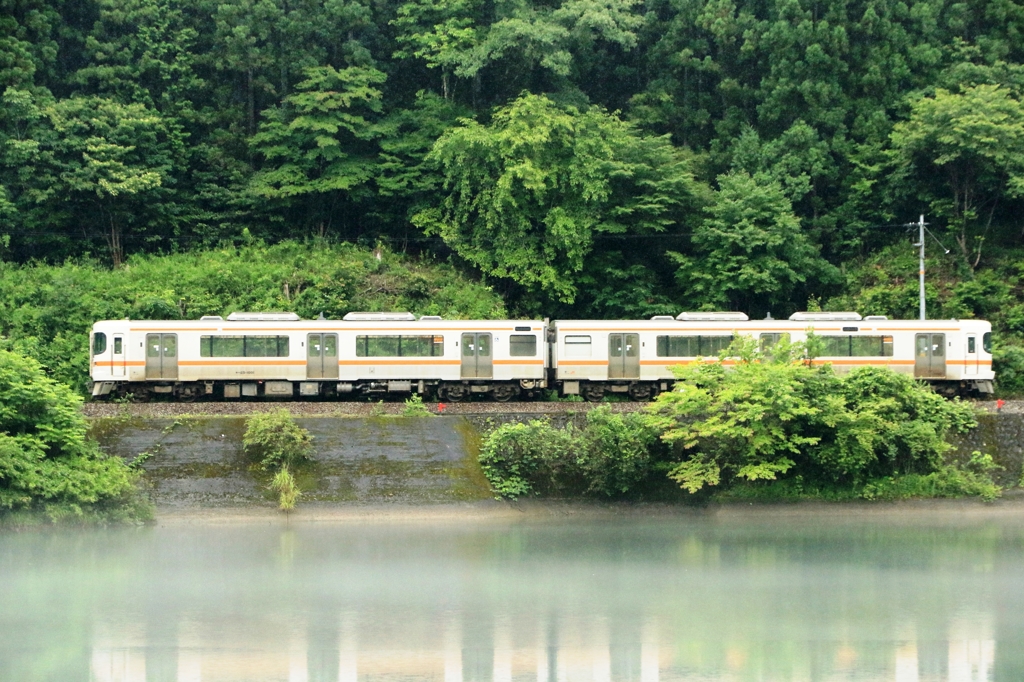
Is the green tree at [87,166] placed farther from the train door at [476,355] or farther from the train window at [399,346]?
the train door at [476,355]

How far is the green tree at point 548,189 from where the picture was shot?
42.2 metres

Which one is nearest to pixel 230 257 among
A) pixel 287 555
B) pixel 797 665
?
pixel 287 555

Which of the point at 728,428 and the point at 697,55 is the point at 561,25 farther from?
the point at 728,428

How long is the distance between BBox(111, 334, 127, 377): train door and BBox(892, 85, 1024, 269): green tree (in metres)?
27.2

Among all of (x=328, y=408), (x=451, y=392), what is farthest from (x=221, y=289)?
(x=451, y=392)

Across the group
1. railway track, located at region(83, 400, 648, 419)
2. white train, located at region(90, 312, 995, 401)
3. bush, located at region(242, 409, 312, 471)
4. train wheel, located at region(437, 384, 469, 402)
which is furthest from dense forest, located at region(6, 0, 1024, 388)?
bush, located at region(242, 409, 312, 471)

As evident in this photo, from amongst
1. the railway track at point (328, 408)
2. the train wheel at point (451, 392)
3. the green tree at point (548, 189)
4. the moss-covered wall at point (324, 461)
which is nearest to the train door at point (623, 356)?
the railway track at point (328, 408)

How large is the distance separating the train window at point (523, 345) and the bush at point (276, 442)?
722 centimetres

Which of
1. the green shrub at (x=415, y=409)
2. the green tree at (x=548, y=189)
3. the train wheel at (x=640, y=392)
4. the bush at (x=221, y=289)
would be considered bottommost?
the green shrub at (x=415, y=409)

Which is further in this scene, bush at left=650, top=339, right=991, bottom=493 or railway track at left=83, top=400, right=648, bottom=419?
railway track at left=83, top=400, right=648, bottom=419

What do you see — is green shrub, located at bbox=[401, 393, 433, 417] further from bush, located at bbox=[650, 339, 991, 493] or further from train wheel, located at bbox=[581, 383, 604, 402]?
bush, located at bbox=[650, 339, 991, 493]

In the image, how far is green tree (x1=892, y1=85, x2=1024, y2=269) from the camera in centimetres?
4234

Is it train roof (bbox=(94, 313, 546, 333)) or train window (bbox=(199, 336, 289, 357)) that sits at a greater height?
train roof (bbox=(94, 313, 546, 333))

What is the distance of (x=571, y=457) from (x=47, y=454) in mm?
12152
